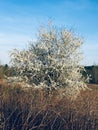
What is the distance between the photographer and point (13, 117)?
7.42 meters

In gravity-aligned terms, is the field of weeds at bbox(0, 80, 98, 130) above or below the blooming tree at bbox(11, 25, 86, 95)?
below

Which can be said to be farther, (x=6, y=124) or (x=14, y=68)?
(x=14, y=68)

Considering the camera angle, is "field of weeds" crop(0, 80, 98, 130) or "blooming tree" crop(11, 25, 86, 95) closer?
"field of weeds" crop(0, 80, 98, 130)

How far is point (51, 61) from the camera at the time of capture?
21.2 m

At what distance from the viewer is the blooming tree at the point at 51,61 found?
21.2 m

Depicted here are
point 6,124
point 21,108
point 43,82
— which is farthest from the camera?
point 43,82

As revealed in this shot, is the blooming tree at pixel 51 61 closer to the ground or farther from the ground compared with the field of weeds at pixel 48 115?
farther from the ground

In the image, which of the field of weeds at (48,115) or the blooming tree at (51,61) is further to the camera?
the blooming tree at (51,61)

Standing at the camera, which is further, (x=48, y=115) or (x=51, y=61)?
(x=51, y=61)

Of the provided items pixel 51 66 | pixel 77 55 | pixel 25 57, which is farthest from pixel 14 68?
pixel 77 55

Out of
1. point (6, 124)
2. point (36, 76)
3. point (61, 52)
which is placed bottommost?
point (6, 124)

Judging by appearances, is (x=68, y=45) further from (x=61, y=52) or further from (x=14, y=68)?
(x=14, y=68)

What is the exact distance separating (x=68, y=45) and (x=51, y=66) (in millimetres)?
1724

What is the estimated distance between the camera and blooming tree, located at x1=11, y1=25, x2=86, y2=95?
69.5 feet
